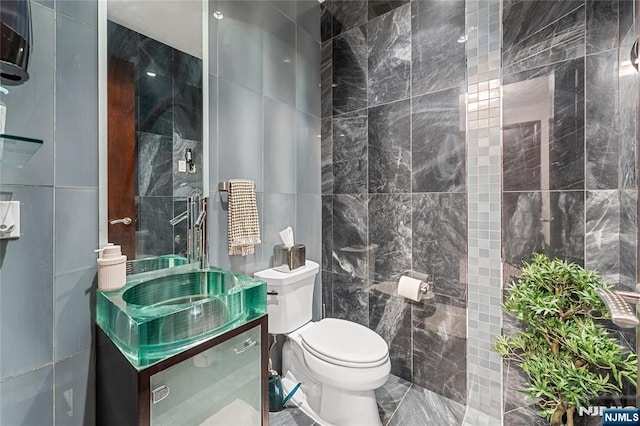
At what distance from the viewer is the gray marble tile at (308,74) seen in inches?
76.6

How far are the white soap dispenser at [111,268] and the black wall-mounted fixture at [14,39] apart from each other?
23.1 inches

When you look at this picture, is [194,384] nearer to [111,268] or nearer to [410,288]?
[111,268]

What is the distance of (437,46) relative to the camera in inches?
63.9

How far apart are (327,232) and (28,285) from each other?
1594mm

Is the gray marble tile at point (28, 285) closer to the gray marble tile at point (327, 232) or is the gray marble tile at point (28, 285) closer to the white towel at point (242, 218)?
the white towel at point (242, 218)

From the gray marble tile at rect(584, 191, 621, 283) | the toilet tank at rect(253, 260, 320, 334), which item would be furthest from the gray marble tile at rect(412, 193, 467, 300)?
the toilet tank at rect(253, 260, 320, 334)

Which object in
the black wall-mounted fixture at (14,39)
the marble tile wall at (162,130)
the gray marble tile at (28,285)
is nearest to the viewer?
the black wall-mounted fixture at (14,39)

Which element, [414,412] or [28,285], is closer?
[28,285]

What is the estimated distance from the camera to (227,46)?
1.49 m

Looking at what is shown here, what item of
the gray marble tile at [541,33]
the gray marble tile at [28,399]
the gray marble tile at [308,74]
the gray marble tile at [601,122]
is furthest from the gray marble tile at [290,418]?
the gray marble tile at [541,33]

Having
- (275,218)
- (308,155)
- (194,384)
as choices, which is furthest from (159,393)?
(308,155)

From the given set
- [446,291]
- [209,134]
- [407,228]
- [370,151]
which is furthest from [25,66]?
[446,291]

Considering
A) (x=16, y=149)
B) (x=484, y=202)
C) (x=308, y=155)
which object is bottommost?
(x=484, y=202)

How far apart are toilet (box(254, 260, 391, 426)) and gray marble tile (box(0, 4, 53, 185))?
1.04 m
